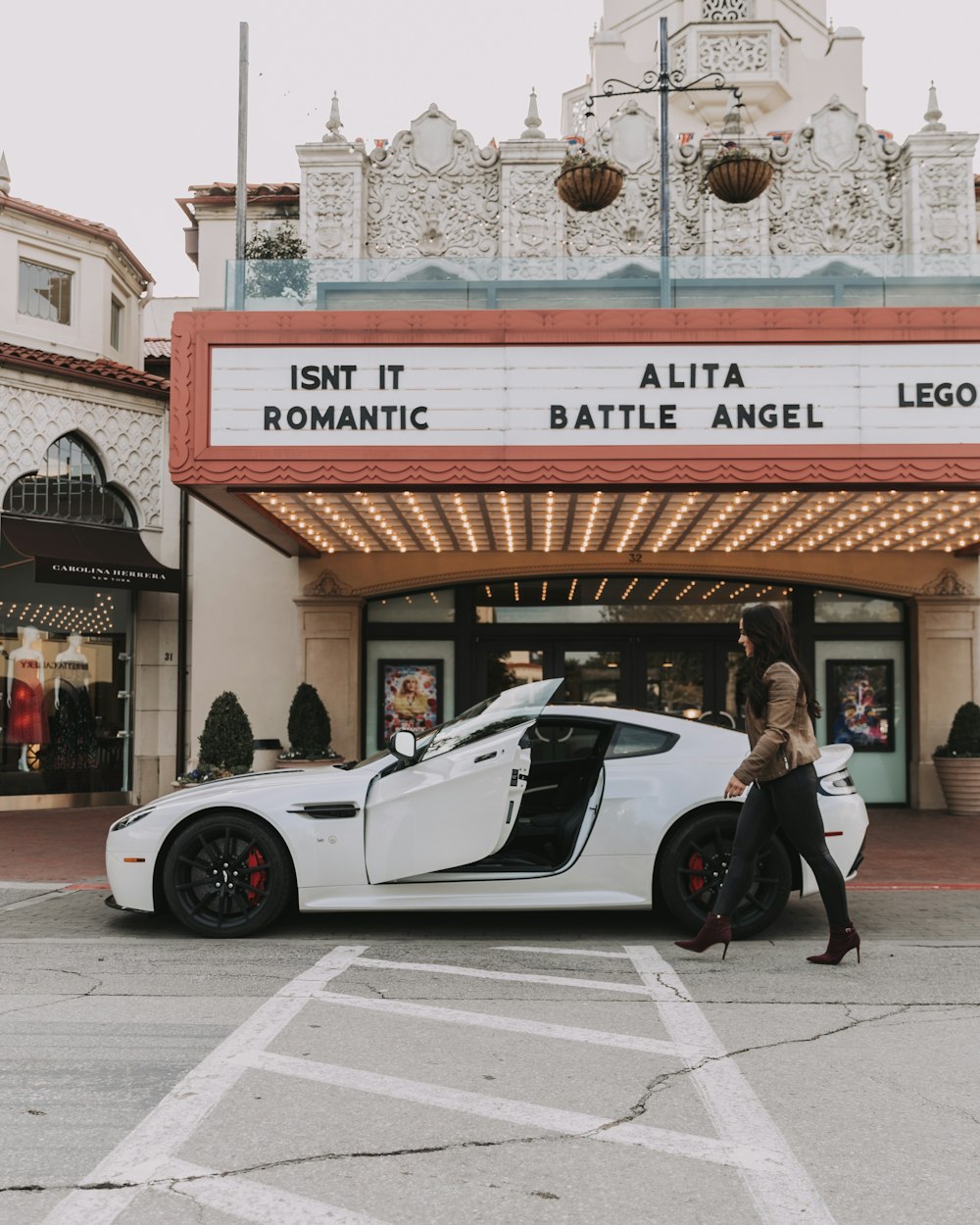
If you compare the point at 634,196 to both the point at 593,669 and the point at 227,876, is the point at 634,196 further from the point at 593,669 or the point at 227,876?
the point at 227,876

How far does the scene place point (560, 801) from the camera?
7195mm

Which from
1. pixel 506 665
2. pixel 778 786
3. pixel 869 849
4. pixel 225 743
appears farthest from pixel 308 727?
pixel 778 786

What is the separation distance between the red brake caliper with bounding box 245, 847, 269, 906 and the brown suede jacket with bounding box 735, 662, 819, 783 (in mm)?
2766

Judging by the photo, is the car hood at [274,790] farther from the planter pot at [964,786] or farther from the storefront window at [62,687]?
the planter pot at [964,786]

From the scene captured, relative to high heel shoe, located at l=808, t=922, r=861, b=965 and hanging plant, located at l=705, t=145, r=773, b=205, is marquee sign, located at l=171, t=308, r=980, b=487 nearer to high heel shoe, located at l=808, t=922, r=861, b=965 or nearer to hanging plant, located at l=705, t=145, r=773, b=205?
hanging plant, located at l=705, t=145, r=773, b=205

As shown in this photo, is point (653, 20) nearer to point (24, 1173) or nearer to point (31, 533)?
point (31, 533)

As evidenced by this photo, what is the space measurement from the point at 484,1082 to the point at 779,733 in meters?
2.56

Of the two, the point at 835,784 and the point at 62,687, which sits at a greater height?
the point at 62,687

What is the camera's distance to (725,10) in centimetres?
2217

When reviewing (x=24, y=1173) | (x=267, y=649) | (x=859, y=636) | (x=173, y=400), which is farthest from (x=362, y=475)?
(x=859, y=636)

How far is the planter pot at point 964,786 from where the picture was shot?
1336 cm

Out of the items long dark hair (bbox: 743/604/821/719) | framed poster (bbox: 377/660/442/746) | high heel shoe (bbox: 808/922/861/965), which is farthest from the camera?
framed poster (bbox: 377/660/442/746)

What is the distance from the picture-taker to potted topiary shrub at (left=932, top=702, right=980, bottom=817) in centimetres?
1338

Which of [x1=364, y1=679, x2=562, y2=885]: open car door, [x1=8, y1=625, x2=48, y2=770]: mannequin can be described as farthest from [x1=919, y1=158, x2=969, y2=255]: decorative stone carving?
[x1=8, y1=625, x2=48, y2=770]: mannequin
